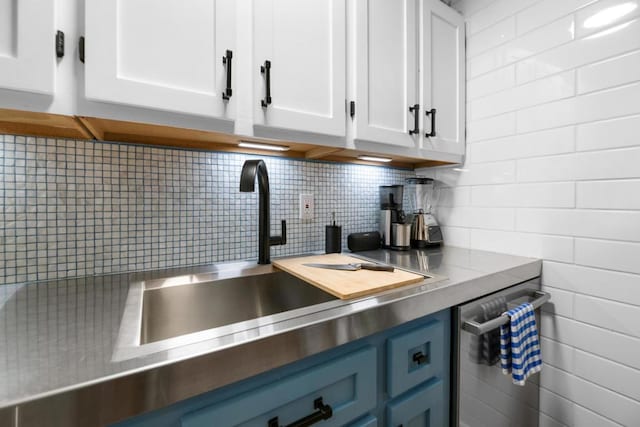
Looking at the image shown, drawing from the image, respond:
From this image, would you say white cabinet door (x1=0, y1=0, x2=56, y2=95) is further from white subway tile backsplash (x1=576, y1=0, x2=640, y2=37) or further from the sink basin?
A: white subway tile backsplash (x1=576, y1=0, x2=640, y2=37)

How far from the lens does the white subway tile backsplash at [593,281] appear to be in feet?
3.20

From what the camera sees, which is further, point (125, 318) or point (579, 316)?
point (579, 316)

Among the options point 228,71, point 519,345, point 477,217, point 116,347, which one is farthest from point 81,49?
point 477,217

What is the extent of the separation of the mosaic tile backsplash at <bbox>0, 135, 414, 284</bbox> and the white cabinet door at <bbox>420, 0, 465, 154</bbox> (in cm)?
61

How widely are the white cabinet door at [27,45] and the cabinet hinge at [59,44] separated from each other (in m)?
0.01

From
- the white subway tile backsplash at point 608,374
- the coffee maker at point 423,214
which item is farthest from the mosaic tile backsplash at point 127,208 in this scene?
the white subway tile backsplash at point 608,374

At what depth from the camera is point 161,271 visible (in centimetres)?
100

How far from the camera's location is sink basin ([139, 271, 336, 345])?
83 centimetres

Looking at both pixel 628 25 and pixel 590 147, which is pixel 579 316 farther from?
pixel 628 25

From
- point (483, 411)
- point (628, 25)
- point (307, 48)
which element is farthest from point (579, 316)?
point (307, 48)

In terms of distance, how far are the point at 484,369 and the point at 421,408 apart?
1.04ft

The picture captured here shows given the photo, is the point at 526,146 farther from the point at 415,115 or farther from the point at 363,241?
the point at 363,241

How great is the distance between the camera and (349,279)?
86 cm

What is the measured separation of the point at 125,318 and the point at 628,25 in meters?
1.76
